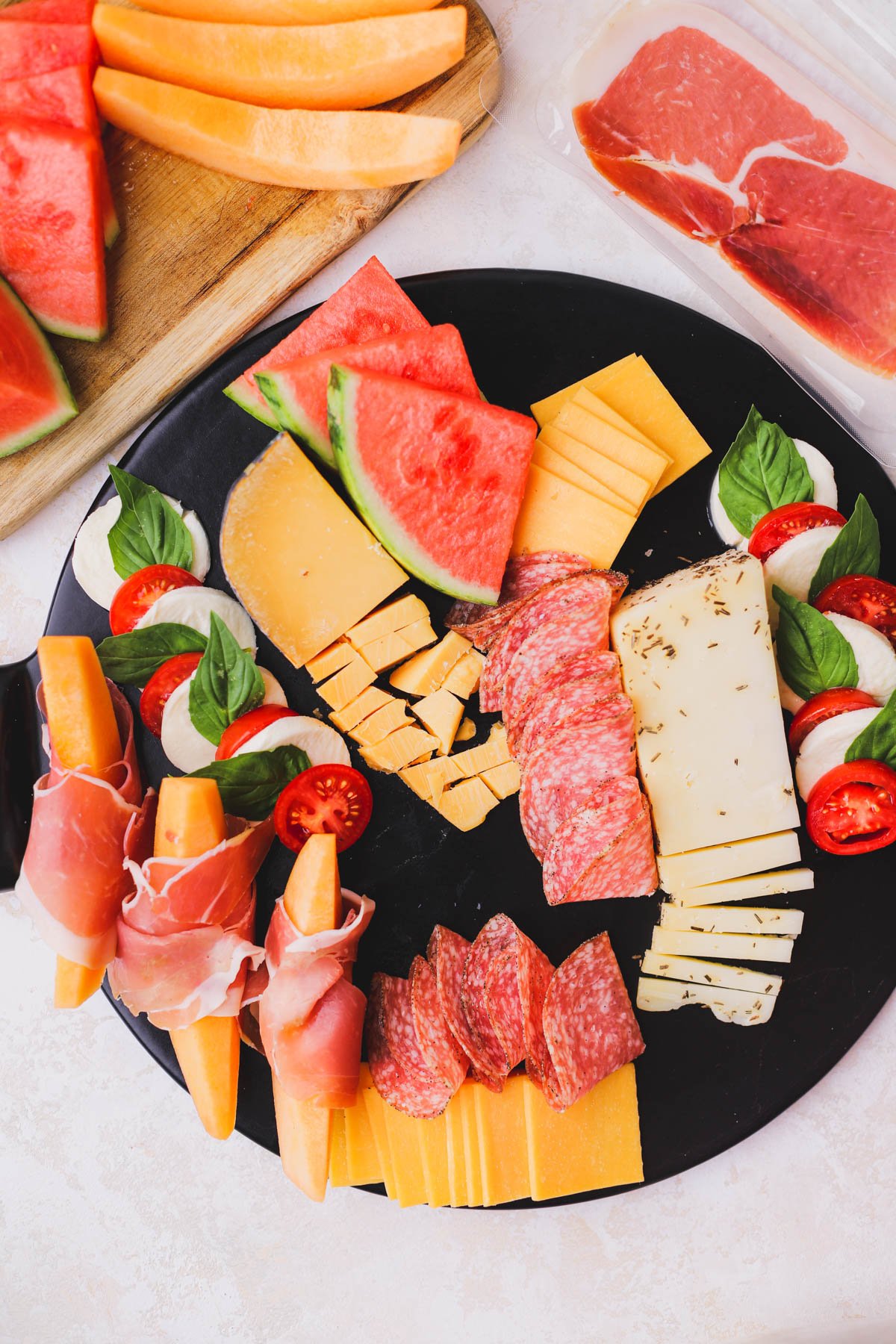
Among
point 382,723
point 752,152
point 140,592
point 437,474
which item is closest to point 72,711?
point 140,592

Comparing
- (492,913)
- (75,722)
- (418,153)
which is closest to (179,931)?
(75,722)

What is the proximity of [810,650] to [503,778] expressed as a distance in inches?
29.7

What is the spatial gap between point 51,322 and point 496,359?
1072mm

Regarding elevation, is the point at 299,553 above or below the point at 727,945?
above

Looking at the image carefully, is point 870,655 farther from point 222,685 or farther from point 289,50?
point 289,50

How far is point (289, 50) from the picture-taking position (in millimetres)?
2012

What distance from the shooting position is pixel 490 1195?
2062 mm

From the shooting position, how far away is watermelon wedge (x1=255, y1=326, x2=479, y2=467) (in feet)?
6.53

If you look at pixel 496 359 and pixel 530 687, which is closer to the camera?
pixel 530 687

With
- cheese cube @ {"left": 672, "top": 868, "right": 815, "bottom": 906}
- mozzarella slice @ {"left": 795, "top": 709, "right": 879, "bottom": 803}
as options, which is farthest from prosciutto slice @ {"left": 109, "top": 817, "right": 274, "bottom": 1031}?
mozzarella slice @ {"left": 795, "top": 709, "right": 879, "bottom": 803}

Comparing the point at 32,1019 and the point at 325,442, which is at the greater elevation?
the point at 325,442

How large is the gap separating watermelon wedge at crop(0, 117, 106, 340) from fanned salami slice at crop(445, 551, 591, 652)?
44.1 inches

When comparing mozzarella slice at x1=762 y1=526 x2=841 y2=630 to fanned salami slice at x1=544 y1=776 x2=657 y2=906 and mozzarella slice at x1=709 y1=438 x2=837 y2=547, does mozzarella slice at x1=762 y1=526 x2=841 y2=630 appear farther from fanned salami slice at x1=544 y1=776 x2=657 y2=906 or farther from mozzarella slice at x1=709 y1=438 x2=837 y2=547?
fanned salami slice at x1=544 y1=776 x2=657 y2=906

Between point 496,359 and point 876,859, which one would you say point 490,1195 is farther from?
point 496,359
